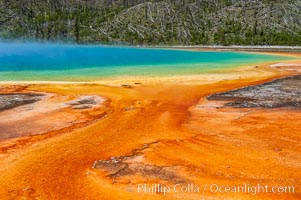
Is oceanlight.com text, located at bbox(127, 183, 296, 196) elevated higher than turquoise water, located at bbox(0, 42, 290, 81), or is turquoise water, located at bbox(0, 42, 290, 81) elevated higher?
turquoise water, located at bbox(0, 42, 290, 81)

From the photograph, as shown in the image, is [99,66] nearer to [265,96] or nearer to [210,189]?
[265,96]

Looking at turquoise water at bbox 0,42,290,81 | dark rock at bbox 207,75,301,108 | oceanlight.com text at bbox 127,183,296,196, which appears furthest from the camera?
turquoise water at bbox 0,42,290,81

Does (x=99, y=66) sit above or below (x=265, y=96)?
above

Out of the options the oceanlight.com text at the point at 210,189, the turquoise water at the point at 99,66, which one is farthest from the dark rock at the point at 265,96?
the turquoise water at the point at 99,66

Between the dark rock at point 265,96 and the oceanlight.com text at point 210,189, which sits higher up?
the dark rock at point 265,96

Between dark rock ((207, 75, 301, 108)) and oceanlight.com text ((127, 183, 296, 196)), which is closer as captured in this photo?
oceanlight.com text ((127, 183, 296, 196))

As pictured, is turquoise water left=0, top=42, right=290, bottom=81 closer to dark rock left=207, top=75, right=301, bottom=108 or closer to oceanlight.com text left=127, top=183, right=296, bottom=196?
dark rock left=207, top=75, right=301, bottom=108

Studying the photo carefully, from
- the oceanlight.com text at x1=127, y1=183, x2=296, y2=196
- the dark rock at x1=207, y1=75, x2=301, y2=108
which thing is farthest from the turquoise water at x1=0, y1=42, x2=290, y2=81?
the oceanlight.com text at x1=127, y1=183, x2=296, y2=196

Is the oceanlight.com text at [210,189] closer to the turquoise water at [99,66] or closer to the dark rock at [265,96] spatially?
the dark rock at [265,96]

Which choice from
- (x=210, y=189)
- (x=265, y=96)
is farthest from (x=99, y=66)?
(x=210, y=189)

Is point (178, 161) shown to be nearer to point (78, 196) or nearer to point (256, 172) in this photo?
point (256, 172)

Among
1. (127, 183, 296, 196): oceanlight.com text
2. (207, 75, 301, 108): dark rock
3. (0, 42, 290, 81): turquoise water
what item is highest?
(0, 42, 290, 81): turquoise water
